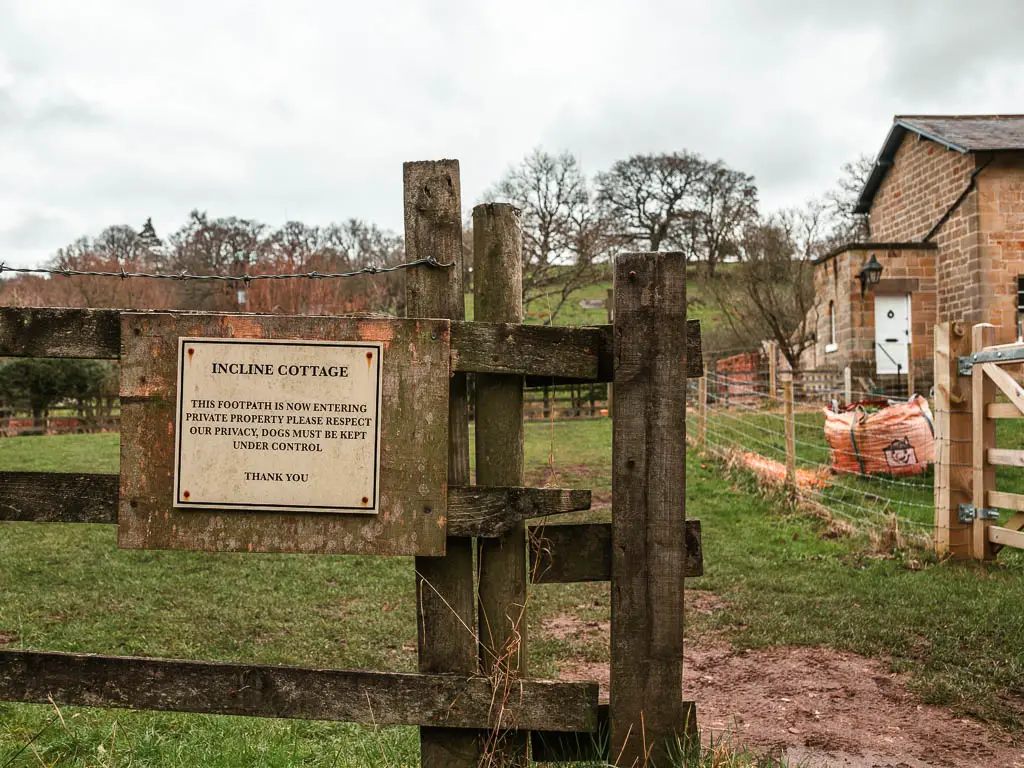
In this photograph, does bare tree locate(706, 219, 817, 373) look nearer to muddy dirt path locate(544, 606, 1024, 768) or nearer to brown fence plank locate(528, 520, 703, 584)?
muddy dirt path locate(544, 606, 1024, 768)

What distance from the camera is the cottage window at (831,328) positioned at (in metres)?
22.6

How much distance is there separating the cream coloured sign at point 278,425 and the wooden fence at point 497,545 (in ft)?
0.88

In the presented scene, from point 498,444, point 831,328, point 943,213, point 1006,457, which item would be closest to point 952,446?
point 1006,457

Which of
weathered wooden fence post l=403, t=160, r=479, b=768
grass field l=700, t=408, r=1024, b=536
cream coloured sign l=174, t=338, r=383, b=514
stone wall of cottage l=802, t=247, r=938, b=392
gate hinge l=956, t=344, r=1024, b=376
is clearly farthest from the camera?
stone wall of cottage l=802, t=247, r=938, b=392

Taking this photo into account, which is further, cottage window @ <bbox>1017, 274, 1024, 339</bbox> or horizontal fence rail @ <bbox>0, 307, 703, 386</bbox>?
cottage window @ <bbox>1017, 274, 1024, 339</bbox>

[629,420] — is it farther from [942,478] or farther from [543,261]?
[543,261]

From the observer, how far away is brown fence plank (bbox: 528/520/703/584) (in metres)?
2.82

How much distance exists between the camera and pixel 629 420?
109 inches

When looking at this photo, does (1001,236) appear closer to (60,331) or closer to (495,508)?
(495,508)

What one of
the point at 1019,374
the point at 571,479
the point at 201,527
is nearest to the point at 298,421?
the point at 201,527

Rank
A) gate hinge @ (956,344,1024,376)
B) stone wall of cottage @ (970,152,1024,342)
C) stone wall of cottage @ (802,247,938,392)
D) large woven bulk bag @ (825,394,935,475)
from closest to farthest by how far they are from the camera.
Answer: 1. gate hinge @ (956,344,1024,376)
2. large woven bulk bag @ (825,394,935,475)
3. stone wall of cottage @ (970,152,1024,342)
4. stone wall of cottage @ (802,247,938,392)

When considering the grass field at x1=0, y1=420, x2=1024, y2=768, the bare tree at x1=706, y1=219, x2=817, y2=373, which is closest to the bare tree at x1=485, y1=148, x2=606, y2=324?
the bare tree at x1=706, y1=219, x2=817, y2=373

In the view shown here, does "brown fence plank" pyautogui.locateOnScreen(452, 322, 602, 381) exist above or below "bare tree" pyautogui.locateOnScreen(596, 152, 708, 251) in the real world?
below

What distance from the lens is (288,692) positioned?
278cm
